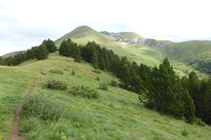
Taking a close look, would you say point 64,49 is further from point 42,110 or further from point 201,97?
point 201,97

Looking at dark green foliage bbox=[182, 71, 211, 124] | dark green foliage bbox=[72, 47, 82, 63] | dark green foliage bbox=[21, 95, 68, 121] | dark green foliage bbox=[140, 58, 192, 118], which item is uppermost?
dark green foliage bbox=[72, 47, 82, 63]

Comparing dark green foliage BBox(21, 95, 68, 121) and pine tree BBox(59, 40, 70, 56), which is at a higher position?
pine tree BBox(59, 40, 70, 56)

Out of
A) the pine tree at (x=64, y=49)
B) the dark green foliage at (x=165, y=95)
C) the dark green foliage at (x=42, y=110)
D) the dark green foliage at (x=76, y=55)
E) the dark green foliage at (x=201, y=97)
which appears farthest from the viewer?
the pine tree at (x=64, y=49)

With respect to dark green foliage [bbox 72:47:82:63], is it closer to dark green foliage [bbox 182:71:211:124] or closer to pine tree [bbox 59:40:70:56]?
pine tree [bbox 59:40:70:56]

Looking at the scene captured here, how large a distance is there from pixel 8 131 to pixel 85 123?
523 centimetres

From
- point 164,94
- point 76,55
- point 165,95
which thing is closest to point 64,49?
point 76,55

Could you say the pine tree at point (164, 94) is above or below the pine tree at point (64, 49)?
below

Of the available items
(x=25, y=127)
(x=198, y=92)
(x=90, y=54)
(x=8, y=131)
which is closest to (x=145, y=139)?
(x=25, y=127)

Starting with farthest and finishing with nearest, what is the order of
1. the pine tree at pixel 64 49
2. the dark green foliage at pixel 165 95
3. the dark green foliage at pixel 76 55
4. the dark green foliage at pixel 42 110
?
the pine tree at pixel 64 49 < the dark green foliage at pixel 76 55 < the dark green foliage at pixel 165 95 < the dark green foliage at pixel 42 110

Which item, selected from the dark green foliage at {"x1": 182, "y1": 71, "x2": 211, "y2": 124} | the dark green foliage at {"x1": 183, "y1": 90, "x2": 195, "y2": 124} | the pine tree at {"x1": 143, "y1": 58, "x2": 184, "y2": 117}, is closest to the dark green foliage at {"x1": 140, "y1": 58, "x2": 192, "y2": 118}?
the pine tree at {"x1": 143, "y1": 58, "x2": 184, "y2": 117}

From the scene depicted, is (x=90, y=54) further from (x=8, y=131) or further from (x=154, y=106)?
(x=8, y=131)

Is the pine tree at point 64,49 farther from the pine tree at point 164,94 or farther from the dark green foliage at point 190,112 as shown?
the dark green foliage at point 190,112

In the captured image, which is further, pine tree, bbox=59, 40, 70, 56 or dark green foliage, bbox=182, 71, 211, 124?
pine tree, bbox=59, 40, 70, 56

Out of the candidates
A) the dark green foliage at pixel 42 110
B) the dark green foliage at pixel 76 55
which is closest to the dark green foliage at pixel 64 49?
the dark green foliage at pixel 76 55
